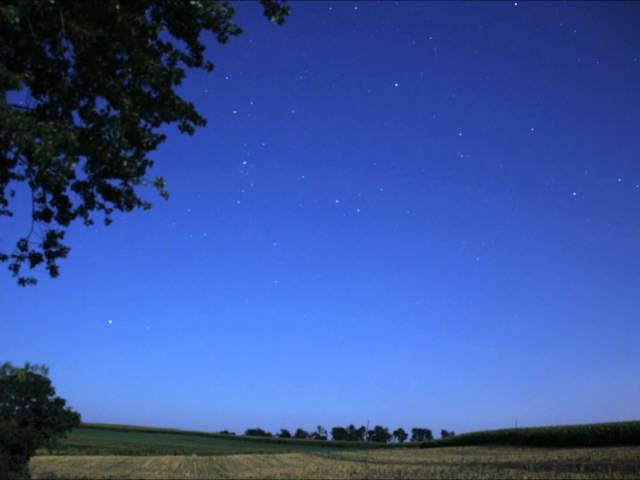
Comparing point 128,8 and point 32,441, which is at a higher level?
point 128,8

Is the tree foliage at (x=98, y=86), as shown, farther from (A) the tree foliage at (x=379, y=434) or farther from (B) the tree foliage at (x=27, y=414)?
(A) the tree foliage at (x=379, y=434)

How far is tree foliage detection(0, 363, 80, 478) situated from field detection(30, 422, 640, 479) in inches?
65.6

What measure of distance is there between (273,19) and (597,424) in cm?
5659

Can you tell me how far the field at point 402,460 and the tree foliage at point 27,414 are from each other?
5.47 ft

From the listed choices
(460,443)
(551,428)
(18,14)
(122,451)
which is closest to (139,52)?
(18,14)

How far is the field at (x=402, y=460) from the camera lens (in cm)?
2750

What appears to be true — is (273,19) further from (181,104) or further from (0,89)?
(0,89)

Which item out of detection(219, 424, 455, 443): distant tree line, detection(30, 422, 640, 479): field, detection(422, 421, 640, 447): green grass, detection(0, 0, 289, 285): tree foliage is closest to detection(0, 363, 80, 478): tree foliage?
detection(30, 422, 640, 479): field

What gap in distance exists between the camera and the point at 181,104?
50.5 ft

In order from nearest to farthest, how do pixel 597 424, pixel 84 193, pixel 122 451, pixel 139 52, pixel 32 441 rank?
pixel 139 52 → pixel 84 193 → pixel 32 441 → pixel 597 424 → pixel 122 451

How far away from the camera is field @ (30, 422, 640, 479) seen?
2750 centimetres

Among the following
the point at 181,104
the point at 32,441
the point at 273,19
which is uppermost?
the point at 273,19

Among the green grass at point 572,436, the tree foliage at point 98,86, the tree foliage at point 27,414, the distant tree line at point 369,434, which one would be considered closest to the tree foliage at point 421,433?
the distant tree line at point 369,434

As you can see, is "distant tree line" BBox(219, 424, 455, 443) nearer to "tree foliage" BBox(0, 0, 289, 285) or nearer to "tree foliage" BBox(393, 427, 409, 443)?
"tree foliage" BBox(393, 427, 409, 443)
